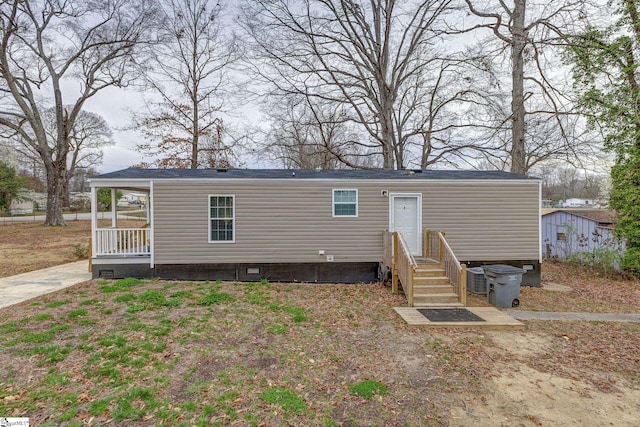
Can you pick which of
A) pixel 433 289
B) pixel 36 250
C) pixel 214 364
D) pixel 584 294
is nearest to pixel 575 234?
pixel 584 294

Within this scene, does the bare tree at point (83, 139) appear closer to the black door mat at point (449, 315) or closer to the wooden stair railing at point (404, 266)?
the wooden stair railing at point (404, 266)

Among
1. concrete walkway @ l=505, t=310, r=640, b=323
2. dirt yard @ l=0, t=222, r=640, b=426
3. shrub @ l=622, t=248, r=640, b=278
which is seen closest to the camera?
dirt yard @ l=0, t=222, r=640, b=426

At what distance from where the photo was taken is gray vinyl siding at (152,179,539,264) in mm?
8406

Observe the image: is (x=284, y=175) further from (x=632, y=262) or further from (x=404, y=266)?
(x=632, y=262)

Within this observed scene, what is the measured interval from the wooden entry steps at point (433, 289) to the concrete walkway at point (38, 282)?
8.22 meters

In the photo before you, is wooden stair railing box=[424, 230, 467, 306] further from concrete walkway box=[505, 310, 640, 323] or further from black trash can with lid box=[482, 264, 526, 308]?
concrete walkway box=[505, 310, 640, 323]

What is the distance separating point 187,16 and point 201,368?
790 inches

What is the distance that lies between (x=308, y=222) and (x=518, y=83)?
1037cm

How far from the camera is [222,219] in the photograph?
853 centimetres

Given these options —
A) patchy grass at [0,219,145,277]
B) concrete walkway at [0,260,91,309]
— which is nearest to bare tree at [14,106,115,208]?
patchy grass at [0,219,145,277]

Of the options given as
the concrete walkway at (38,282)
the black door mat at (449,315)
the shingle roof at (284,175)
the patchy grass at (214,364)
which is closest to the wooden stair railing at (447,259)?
the black door mat at (449,315)

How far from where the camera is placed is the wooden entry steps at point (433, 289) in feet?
21.5

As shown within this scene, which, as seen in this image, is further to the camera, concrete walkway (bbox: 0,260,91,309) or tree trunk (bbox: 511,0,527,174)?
tree trunk (bbox: 511,0,527,174)

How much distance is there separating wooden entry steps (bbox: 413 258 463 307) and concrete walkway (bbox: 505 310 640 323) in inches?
44.9
